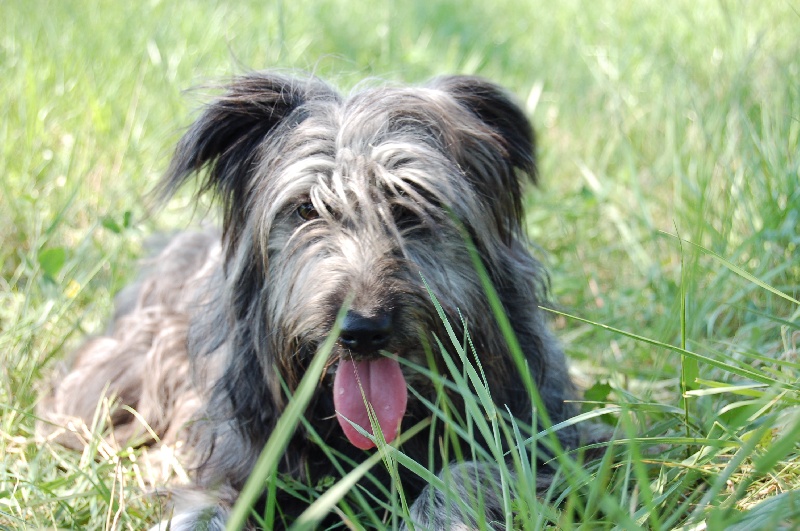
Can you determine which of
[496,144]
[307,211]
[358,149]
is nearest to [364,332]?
[307,211]

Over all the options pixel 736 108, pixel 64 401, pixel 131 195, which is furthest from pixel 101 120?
Result: pixel 736 108

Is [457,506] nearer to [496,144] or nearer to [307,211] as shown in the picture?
[307,211]

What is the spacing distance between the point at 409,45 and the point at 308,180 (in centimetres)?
470

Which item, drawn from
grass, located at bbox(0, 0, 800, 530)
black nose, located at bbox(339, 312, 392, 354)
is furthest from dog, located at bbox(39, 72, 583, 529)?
grass, located at bbox(0, 0, 800, 530)

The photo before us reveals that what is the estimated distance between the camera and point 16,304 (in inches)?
146

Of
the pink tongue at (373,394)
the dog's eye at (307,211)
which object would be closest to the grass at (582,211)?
the pink tongue at (373,394)

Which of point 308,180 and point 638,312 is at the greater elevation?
point 308,180

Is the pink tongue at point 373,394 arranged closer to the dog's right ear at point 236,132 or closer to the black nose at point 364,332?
the black nose at point 364,332

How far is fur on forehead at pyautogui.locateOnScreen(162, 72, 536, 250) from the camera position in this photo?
Result: 2609mm

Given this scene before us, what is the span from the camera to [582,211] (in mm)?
4867

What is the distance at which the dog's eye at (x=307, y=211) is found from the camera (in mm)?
2662

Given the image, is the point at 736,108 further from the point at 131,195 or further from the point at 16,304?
the point at 16,304

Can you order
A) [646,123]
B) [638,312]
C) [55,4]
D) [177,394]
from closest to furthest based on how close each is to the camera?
1. [177,394]
2. [638,312]
3. [646,123]
4. [55,4]

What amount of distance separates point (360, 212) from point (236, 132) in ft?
2.09
